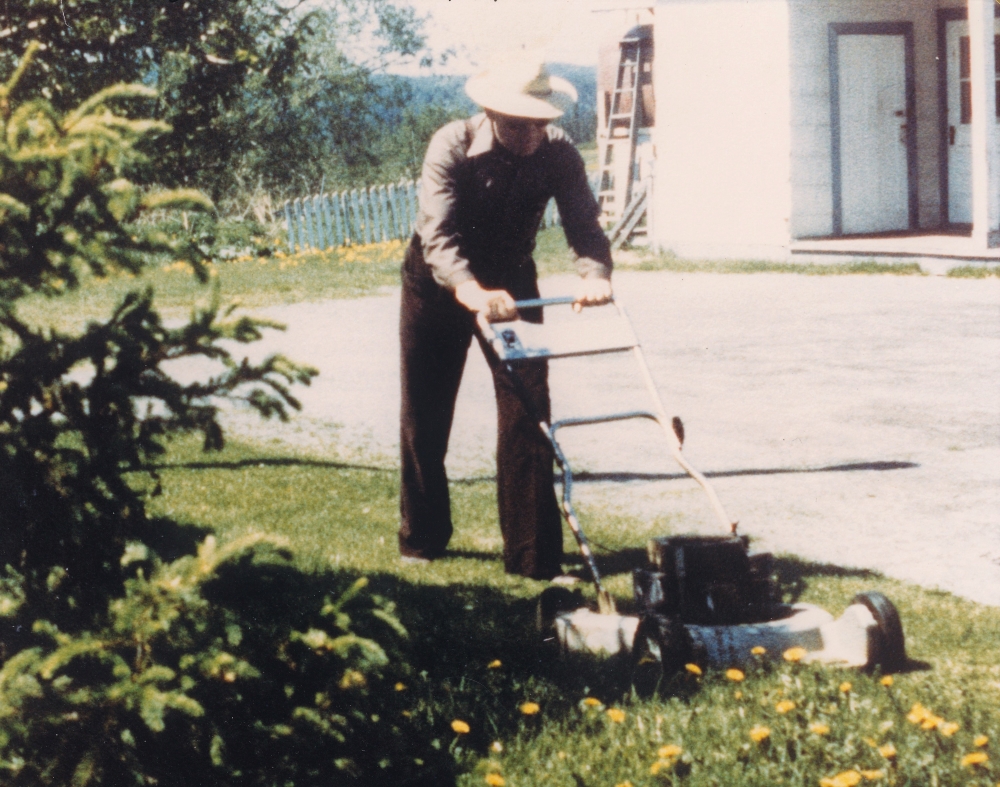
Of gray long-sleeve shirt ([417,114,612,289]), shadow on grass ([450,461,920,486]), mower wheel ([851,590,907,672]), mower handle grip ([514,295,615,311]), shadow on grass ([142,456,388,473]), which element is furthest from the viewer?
shadow on grass ([142,456,388,473])

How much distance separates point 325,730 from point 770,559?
1.55 m

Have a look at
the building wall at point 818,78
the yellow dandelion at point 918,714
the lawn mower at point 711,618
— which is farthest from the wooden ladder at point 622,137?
the yellow dandelion at point 918,714

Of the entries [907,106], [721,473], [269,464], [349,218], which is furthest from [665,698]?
[349,218]

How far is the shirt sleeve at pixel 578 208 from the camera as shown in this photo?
491 centimetres

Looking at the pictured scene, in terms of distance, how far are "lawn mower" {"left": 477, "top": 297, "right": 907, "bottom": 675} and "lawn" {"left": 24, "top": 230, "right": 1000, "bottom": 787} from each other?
66 millimetres

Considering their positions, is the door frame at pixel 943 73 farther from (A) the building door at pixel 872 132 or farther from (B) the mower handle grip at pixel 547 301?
(B) the mower handle grip at pixel 547 301

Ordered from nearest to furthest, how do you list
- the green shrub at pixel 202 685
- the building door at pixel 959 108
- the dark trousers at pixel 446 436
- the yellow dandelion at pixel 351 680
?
the green shrub at pixel 202 685 → the yellow dandelion at pixel 351 680 → the dark trousers at pixel 446 436 → the building door at pixel 959 108

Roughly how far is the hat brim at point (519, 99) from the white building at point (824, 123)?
11407 millimetres

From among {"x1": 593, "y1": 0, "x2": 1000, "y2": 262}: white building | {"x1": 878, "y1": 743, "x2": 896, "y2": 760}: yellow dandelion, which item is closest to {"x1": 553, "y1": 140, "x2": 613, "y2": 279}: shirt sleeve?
{"x1": 878, "y1": 743, "x2": 896, "y2": 760}: yellow dandelion

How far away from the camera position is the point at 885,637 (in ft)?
12.1

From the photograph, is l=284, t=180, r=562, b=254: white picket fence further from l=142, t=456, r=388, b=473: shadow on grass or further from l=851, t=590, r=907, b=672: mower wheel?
l=851, t=590, r=907, b=672: mower wheel

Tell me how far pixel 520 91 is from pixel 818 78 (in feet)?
42.3

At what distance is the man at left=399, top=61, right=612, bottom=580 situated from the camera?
4.62 metres

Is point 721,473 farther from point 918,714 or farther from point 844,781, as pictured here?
point 844,781
